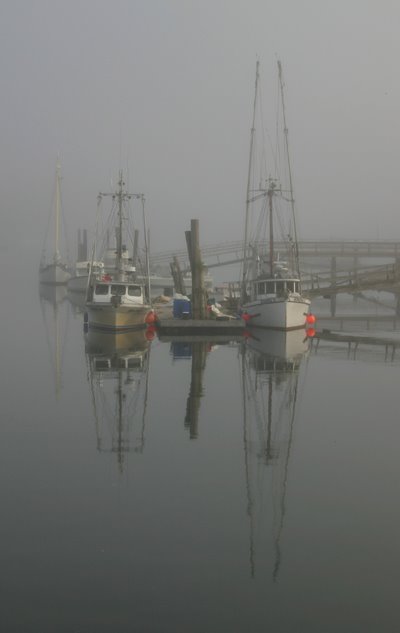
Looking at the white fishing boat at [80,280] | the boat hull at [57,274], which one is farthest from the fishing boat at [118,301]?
the boat hull at [57,274]

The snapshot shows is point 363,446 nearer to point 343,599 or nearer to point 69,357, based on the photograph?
point 343,599

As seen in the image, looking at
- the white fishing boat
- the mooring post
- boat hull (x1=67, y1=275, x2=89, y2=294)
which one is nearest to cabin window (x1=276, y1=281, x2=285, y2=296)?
the mooring post

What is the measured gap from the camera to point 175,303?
1757 inches

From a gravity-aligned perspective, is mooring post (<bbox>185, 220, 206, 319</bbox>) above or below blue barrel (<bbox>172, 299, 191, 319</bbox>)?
above

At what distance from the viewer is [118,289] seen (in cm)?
3853

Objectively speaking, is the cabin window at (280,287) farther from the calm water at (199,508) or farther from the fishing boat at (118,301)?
the calm water at (199,508)

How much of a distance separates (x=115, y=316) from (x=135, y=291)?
3366mm

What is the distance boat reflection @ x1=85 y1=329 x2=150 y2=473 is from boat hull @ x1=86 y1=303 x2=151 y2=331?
123 inches

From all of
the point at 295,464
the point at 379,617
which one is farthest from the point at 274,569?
the point at 295,464

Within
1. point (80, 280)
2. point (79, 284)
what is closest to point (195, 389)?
point (80, 280)

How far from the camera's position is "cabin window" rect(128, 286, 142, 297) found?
38875 mm

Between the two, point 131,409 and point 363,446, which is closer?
point 363,446

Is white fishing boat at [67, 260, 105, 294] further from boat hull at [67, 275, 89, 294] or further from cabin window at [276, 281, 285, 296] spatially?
cabin window at [276, 281, 285, 296]

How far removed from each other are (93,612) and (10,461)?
18.0 ft
